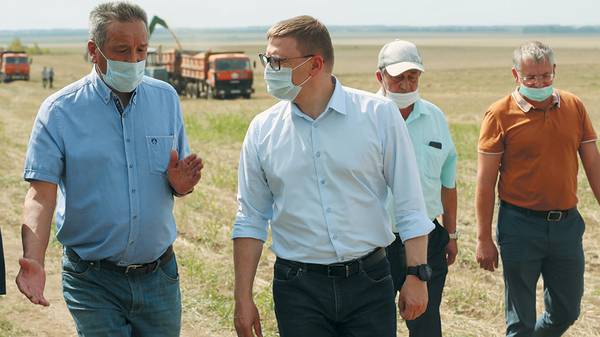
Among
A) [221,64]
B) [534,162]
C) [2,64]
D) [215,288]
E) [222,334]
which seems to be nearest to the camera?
[534,162]

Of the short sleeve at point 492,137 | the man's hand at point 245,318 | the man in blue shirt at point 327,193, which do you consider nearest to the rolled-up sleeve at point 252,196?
the man in blue shirt at point 327,193

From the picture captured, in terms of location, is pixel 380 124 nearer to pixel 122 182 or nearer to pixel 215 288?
pixel 122 182

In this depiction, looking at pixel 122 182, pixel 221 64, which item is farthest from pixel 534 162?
pixel 221 64

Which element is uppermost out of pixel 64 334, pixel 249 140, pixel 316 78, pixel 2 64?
pixel 316 78

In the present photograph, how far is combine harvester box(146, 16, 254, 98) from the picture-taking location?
35.3 meters

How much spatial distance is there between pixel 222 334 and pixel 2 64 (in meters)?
42.6

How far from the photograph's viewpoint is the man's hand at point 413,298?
3.71 m

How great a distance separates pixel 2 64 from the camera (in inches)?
1834

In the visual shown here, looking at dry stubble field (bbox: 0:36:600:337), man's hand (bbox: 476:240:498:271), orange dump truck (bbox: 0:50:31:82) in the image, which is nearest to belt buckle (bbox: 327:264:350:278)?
man's hand (bbox: 476:240:498:271)

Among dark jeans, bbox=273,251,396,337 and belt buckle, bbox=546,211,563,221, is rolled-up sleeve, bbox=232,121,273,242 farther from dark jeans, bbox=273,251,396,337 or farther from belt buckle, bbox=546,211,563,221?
belt buckle, bbox=546,211,563,221

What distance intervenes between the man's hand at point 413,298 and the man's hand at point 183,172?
0.93 metres

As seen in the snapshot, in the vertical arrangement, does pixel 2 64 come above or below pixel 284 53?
below

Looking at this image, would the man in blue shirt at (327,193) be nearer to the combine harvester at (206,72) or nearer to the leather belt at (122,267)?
the leather belt at (122,267)

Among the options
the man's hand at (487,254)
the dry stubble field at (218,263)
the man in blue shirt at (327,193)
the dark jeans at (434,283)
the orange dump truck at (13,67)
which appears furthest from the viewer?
the orange dump truck at (13,67)
